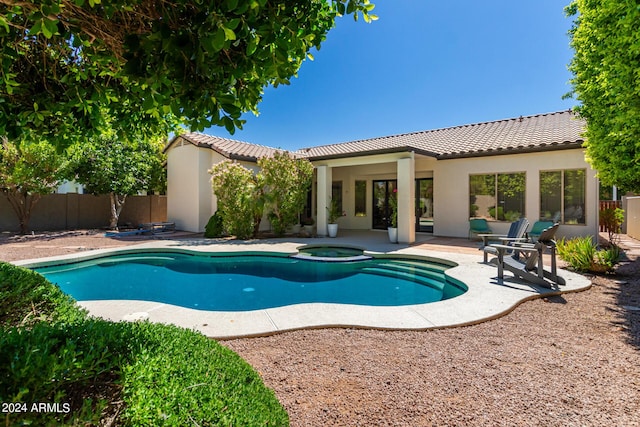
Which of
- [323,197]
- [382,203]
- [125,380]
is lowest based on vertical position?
[125,380]

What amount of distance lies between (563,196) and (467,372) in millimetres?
12009

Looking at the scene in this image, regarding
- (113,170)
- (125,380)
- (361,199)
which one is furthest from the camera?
(361,199)

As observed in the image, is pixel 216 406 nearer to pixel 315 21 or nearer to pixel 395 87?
pixel 315 21

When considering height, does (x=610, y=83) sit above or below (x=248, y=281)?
above

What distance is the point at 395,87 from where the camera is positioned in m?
16.0

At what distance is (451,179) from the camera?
46.9ft

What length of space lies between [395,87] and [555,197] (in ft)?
29.2

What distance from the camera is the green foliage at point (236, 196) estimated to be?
1382cm

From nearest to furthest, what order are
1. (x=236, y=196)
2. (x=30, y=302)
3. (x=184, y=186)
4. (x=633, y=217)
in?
(x=30, y=302) < (x=236, y=196) < (x=633, y=217) < (x=184, y=186)

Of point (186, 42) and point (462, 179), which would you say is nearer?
point (186, 42)

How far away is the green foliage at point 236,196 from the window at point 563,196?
A: 1195 centimetres

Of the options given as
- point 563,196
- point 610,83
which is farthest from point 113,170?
point 563,196

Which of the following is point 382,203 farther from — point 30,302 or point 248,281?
point 30,302

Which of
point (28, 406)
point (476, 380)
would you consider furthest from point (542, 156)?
point (28, 406)
